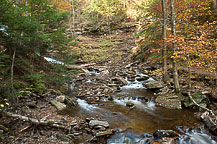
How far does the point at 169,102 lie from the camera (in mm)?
8719

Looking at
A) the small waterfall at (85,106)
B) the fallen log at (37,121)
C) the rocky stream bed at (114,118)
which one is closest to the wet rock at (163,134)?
the rocky stream bed at (114,118)

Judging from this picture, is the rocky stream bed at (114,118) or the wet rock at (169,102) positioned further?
the wet rock at (169,102)

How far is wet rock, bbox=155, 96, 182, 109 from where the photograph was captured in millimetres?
8414

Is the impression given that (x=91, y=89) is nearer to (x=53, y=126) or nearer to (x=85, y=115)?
(x=85, y=115)

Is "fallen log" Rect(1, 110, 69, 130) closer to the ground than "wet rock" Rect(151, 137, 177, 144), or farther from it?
farther from it

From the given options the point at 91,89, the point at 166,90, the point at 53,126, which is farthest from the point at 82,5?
the point at 53,126

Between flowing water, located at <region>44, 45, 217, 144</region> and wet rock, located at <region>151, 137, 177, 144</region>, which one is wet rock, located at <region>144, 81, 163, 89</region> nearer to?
flowing water, located at <region>44, 45, 217, 144</region>

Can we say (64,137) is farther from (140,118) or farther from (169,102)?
(169,102)

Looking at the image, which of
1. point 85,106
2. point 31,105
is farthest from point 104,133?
point 31,105

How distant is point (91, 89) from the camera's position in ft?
38.4

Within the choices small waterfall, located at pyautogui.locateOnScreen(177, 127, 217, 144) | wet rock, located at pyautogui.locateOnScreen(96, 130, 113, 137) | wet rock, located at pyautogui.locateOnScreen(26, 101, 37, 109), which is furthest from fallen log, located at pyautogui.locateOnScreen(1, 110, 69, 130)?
small waterfall, located at pyautogui.locateOnScreen(177, 127, 217, 144)

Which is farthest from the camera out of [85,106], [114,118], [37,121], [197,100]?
[85,106]

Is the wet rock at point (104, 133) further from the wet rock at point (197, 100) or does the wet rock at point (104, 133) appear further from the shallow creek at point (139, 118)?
the wet rock at point (197, 100)

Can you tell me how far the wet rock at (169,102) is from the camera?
8.41 meters
